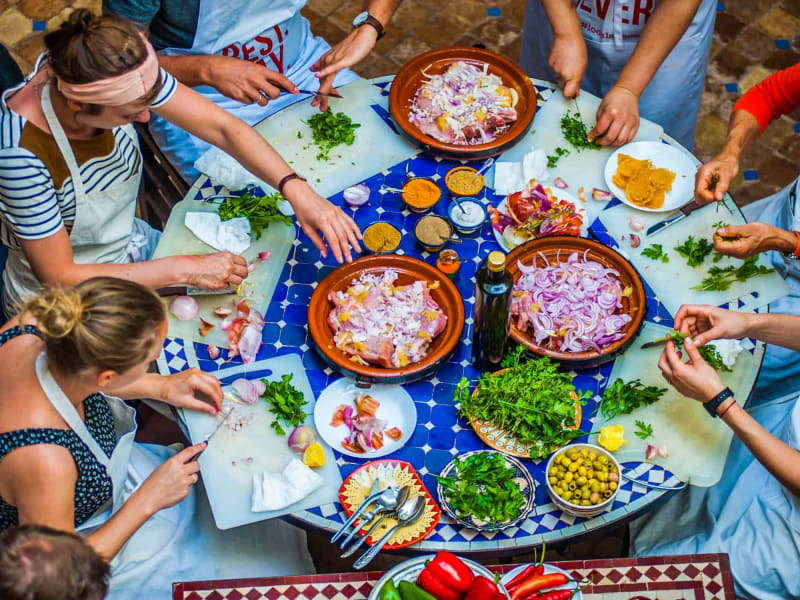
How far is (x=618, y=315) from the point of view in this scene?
2.58 meters

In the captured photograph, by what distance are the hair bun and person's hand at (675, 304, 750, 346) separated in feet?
6.15

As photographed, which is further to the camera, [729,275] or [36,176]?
[729,275]

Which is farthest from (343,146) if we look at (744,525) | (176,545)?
(744,525)

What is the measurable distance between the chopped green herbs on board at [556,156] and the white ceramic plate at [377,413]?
3.83ft

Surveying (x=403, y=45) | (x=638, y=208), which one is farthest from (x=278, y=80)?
(x=403, y=45)

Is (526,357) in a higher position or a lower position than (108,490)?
higher

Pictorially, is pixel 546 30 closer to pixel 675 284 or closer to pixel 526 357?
pixel 675 284

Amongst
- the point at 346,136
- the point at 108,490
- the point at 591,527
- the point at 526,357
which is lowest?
the point at 108,490

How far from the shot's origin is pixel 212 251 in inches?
114

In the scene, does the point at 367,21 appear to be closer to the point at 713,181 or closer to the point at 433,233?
the point at 433,233

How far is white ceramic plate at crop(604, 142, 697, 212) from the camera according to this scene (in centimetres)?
296

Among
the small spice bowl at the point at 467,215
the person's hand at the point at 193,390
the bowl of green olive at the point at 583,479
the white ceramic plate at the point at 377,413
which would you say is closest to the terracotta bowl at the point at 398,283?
the white ceramic plate at the point at 377,413

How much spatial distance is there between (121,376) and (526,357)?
129 cm

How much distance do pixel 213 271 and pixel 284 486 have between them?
828 millimetres
